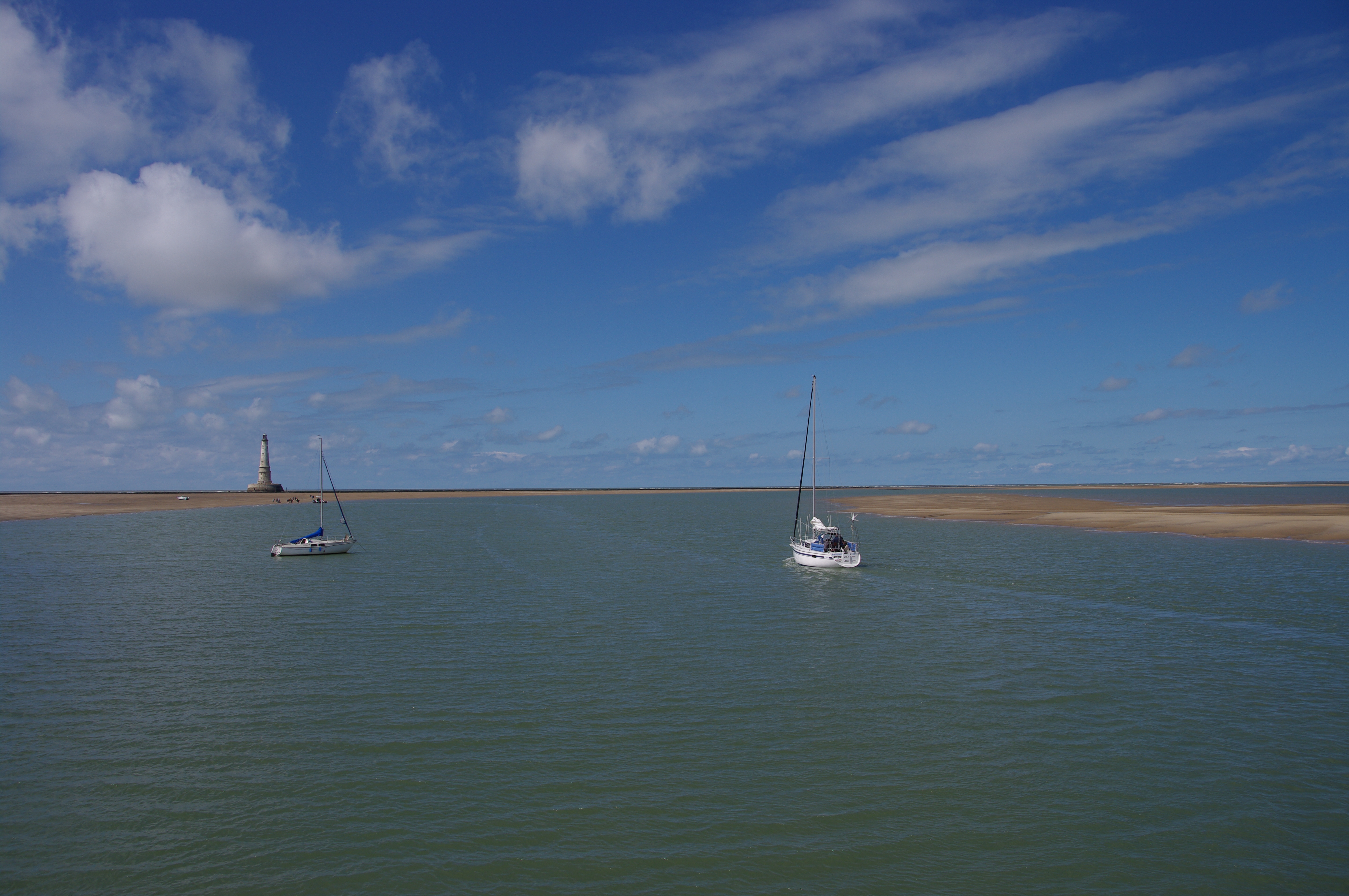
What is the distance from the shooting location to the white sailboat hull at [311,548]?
60.3 meters

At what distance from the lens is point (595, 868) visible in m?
12.9

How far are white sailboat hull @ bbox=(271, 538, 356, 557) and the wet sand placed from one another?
75.0m

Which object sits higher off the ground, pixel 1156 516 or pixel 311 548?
pixel 1156 516

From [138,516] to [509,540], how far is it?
271ft

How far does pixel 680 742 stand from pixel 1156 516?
92.5m

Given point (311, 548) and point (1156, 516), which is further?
point (1156, 516)

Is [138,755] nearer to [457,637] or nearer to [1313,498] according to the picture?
[457,637]

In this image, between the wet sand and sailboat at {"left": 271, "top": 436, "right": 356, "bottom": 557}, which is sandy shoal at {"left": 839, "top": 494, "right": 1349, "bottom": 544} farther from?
sailboat at {"left": 271, "top": 436, "right": 356, "bottom": 557}

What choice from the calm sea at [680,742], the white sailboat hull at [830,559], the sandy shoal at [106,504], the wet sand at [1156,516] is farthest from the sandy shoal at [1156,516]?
the sandy shoal at [106,504]

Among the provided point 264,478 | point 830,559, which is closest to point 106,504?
point 264,478

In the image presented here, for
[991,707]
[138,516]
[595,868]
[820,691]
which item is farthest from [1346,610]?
[138,516]

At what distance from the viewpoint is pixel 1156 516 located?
90.1 metres

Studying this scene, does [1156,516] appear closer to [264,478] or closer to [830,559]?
[830,559]

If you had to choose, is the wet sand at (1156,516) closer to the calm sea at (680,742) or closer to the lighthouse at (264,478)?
the calm sea at (680,742)
